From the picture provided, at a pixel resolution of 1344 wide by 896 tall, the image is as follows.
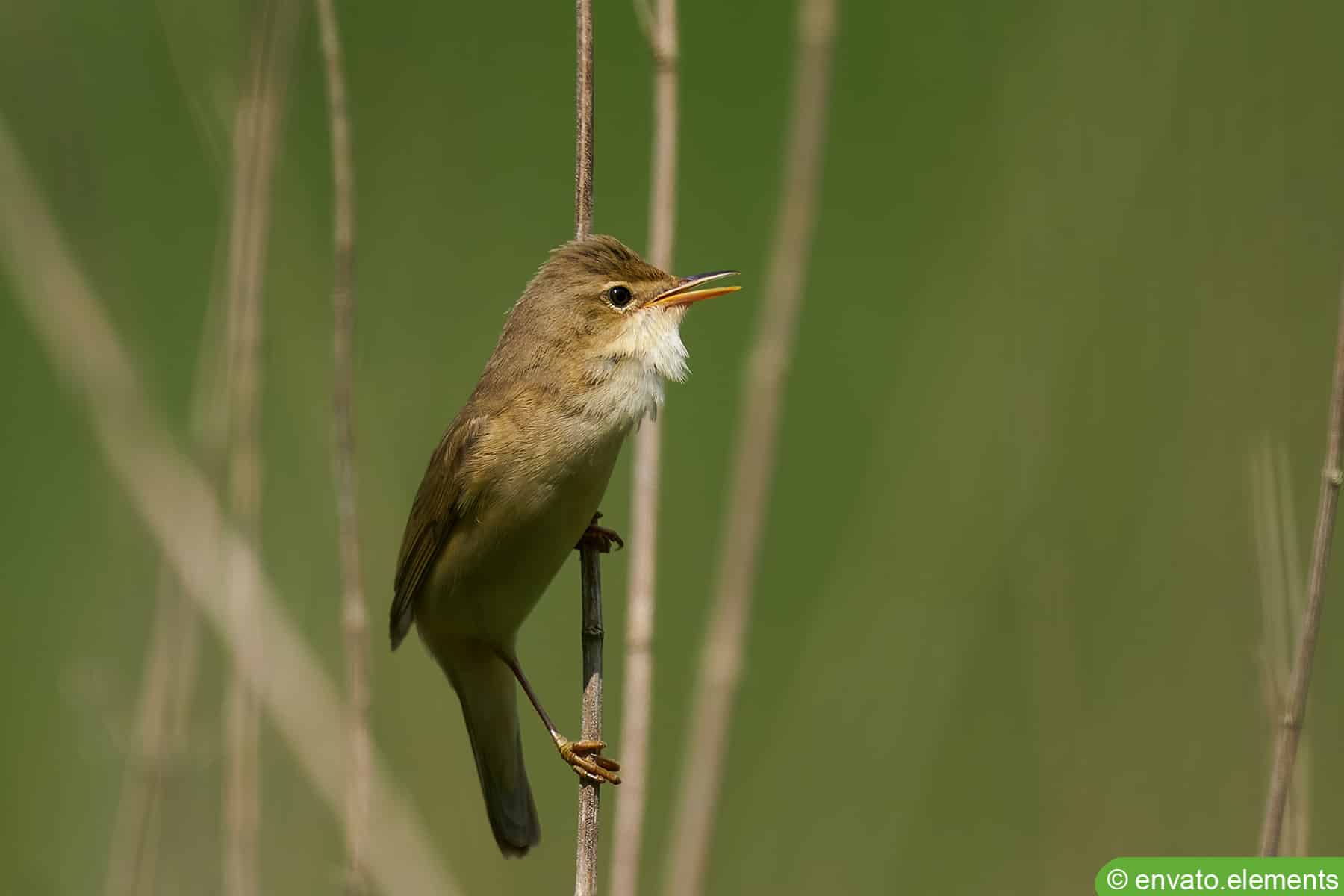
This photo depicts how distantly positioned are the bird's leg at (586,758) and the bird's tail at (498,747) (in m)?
0.19

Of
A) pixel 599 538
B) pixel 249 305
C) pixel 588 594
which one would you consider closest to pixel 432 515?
pixel 599 538

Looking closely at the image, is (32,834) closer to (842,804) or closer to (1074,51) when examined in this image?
(842,804)

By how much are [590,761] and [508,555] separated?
498 millimetres

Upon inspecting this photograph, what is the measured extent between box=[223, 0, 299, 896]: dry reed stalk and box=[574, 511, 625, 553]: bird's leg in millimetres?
682

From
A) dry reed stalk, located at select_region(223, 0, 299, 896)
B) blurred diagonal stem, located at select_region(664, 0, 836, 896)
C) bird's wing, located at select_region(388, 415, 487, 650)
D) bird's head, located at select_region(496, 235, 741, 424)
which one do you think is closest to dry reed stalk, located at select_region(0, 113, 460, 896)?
dry reed stalk, located at select_region(223, 0, 299, 896)

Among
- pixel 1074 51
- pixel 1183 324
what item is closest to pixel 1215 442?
pixel 1183 324

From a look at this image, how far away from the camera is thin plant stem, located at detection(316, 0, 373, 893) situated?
7.03ft

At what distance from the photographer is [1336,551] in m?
3.85

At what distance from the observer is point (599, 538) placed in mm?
2793

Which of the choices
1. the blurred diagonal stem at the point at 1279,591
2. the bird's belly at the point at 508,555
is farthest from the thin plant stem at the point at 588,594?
the blurred diagonal stem at the point at 1279,591

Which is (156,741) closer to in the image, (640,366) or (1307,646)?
(640,366)

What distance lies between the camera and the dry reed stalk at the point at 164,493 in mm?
2551
